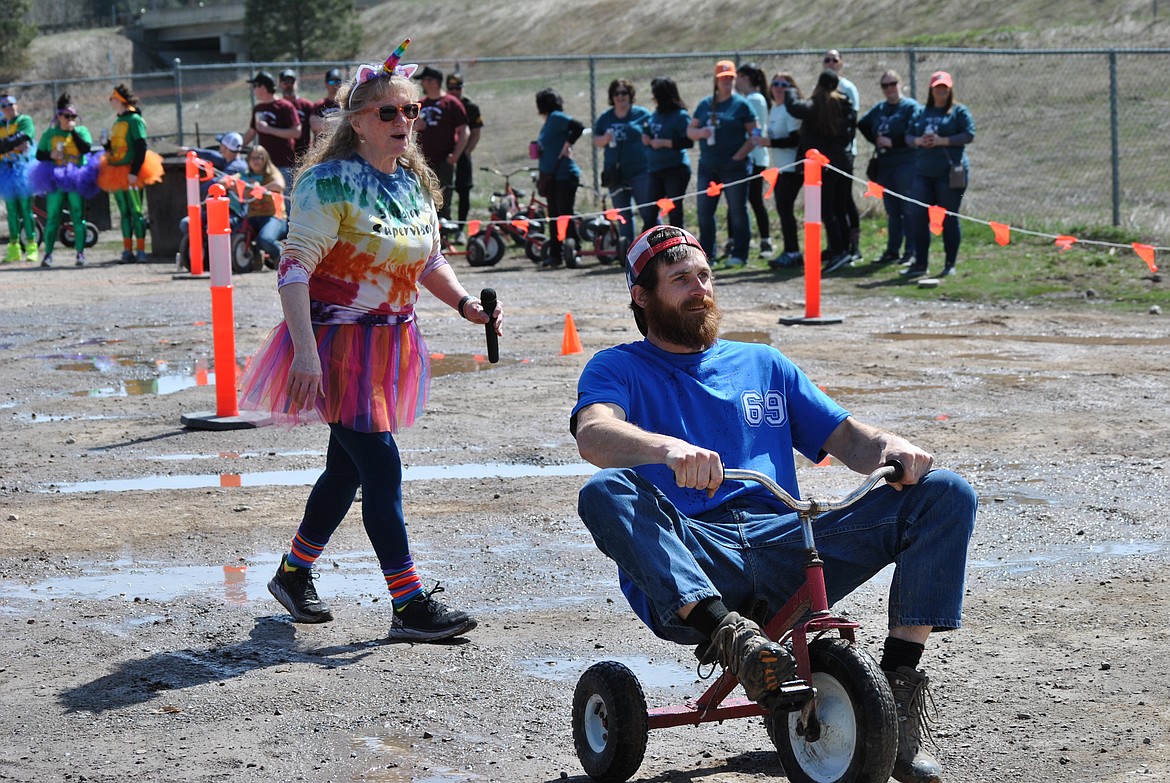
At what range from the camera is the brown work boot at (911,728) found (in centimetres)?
388

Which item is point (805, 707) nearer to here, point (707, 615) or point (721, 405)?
point (707, 615)

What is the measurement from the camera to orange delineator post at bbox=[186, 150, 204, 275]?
18.0m

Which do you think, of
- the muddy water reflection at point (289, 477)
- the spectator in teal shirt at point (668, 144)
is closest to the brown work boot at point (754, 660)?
the muddy water reflection at point (289, 477)

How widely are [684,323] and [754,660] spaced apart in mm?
1150

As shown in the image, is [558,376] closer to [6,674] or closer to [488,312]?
[488,312]

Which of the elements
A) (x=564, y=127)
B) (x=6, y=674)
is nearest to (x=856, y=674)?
(x=6, y=674)

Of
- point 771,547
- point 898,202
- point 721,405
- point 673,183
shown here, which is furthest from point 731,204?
point 771,547

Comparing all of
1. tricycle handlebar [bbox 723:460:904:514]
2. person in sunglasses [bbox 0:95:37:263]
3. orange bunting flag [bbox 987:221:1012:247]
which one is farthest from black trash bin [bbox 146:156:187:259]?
tricycle handlebar [bbox 723:460:904:514]

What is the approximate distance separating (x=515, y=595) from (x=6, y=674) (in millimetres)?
1862

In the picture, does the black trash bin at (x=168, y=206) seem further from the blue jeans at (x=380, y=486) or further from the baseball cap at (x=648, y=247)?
the baseball cap at (x=648, y=247)

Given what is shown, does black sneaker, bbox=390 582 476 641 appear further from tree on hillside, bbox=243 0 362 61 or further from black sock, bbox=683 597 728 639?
tree on hillside, bbox=243 0 362 61

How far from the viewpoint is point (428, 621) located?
548 centimetres

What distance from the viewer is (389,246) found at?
18.1ft

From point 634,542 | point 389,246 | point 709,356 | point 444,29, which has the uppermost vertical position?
point 444,29
